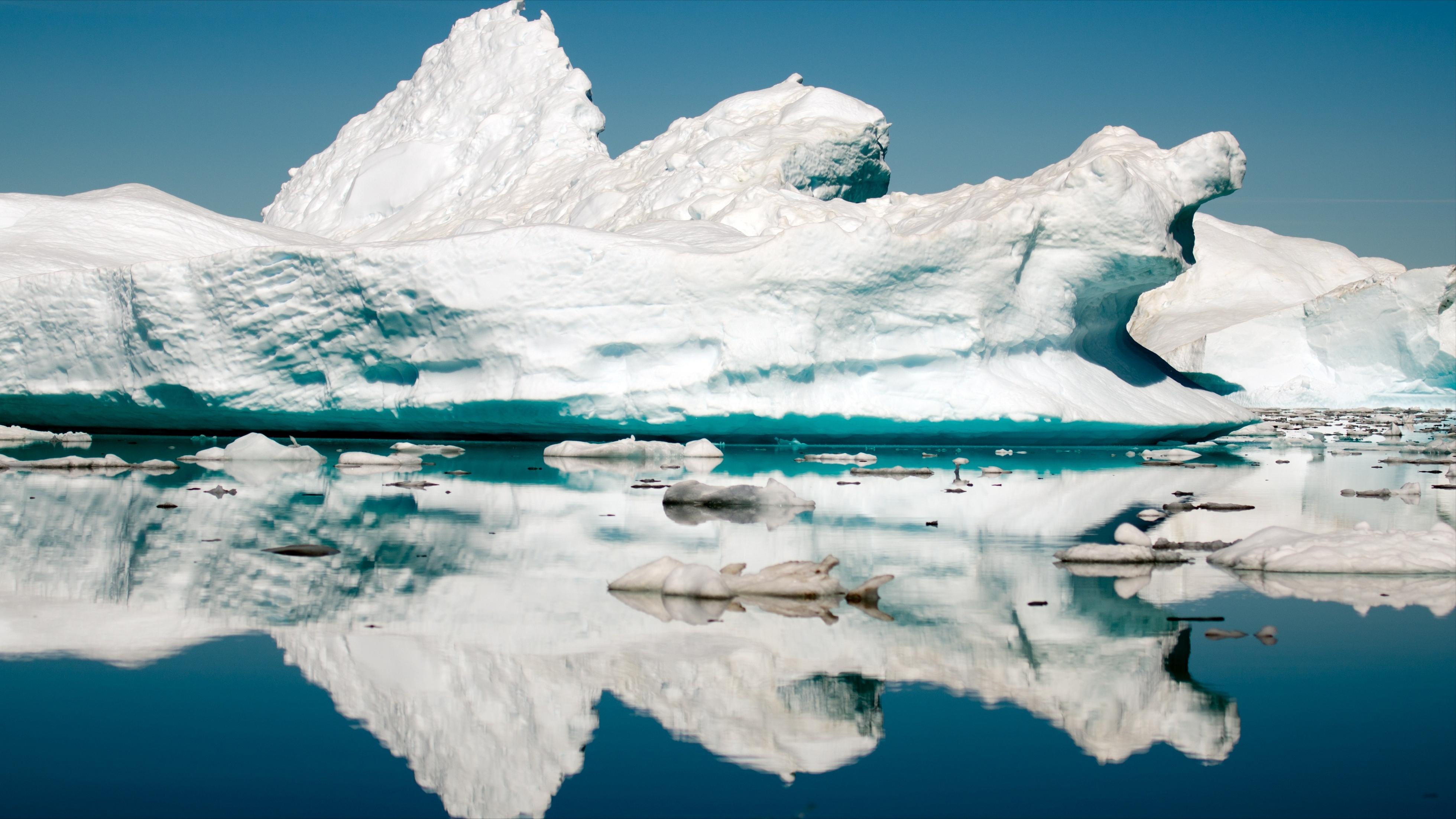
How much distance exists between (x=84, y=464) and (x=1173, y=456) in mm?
11989

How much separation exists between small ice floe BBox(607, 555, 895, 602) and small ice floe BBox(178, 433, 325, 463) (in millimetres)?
8812

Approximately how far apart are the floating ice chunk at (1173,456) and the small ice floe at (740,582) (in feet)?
32.7

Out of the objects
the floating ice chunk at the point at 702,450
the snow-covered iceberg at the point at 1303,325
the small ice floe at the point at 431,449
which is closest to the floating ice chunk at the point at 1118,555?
the floating ice chunk at the point at 702,450

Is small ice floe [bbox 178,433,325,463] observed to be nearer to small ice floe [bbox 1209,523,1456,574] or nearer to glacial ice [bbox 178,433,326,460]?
glacial ice [bbox 178,433,326,460]

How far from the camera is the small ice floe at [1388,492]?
374 inches

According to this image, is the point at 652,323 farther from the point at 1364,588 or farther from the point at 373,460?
the point at 1364,588

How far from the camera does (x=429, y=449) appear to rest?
15.2 meters

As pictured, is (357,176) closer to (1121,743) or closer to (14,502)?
(14,502)

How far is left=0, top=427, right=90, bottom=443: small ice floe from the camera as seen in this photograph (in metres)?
15.8

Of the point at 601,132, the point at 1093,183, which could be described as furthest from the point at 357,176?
the point at 1093,183

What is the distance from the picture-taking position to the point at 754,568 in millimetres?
5551

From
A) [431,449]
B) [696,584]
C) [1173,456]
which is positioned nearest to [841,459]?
[1173,456]

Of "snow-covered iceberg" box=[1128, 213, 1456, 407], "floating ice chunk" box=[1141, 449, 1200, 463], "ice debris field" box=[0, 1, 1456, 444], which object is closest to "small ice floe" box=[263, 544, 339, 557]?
"ice debris field" box=[0, 1, 1456, 444]

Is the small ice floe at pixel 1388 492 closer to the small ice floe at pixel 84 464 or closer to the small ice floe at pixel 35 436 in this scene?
the small ice floe at pixel 84 464
